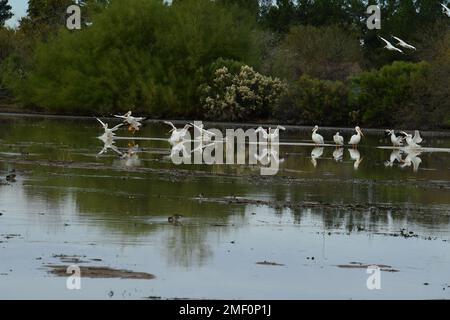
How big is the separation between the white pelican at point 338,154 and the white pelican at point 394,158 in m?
1.61

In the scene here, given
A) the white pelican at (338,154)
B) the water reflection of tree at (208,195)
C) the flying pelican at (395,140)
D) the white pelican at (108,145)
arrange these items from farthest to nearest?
the flying pelican at (395,140) < the white pelican at (338,154) < the white pelican at (108,145) < the water reflection of tree at (208,195)

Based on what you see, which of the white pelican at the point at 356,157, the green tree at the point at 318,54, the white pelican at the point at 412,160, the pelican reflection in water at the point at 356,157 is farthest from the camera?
the green tree at the point at 318,54

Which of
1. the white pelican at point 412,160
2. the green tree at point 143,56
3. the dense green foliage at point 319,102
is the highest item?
the green tree at point 143,56

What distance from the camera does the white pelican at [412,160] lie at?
37169 mm

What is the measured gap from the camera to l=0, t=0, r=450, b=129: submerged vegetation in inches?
2781

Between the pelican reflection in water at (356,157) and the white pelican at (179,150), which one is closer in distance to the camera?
the pelican reflection in water at (356,157)

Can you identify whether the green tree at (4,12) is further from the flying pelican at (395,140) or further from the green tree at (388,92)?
the flying pelican at (395,140)

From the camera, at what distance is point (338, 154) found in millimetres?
41938

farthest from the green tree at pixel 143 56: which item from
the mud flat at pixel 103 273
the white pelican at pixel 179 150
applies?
the mud flat at pixel 103 273

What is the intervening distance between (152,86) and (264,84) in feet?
26.2

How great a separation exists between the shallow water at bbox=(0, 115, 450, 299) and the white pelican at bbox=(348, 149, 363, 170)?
1943 mm
